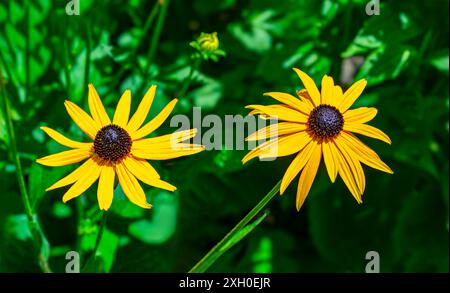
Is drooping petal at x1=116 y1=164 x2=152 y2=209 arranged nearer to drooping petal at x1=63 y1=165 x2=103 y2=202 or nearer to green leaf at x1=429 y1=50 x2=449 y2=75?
drooping petal at x1=63 y1=165 x2=103 y2=202

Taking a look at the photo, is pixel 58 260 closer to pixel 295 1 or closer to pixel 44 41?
pixel 44 41

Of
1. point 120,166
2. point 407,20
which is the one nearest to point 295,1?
point 407,20

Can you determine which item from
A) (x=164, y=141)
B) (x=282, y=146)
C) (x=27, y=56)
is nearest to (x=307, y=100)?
(x=282, y=146)

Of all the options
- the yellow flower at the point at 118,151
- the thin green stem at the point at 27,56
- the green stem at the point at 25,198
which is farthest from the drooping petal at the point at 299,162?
the thin green stem at the point at 27,56

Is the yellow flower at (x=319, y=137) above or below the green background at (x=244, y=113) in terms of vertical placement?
below

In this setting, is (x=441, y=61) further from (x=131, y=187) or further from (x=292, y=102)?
(x=131, y=187)

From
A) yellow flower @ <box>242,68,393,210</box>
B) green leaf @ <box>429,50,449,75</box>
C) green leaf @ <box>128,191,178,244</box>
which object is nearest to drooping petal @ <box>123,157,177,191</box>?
yellow flower @ <box>242,68,393,210</box>

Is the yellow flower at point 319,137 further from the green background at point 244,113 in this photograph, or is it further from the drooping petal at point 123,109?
the green background at point 244,113
